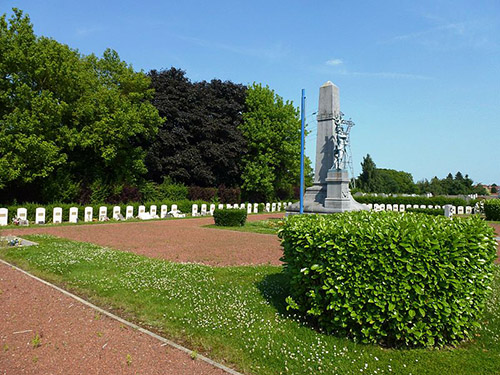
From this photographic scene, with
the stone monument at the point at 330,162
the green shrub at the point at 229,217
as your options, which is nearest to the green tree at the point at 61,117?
the green shrub at the point at 229,217

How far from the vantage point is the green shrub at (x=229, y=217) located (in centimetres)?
2033

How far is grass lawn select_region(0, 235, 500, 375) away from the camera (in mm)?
3885

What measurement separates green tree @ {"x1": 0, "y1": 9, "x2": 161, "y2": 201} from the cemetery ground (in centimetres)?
1462

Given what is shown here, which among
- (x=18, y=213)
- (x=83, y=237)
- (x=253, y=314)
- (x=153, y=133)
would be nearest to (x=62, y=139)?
(x=18, y=213)

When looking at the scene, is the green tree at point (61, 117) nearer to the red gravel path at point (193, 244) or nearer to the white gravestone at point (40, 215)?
the white gravestone at point (40, 215)

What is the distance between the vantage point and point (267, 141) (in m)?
38.2

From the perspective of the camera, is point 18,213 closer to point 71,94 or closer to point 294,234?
point 71,94

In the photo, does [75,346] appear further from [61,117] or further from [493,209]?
[493,209]

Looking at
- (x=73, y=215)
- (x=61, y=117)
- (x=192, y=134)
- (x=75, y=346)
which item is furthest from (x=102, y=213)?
(x=75, y=346)

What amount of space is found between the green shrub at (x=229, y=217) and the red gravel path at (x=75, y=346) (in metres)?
14.4

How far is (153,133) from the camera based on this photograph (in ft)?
102

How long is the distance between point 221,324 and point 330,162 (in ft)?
57.8

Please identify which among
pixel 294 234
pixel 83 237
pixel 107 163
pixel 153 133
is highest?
pixel 153 133

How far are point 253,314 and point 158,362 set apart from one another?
1637 mm
